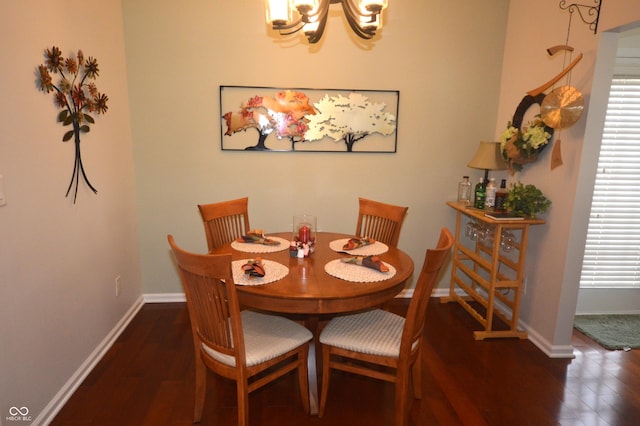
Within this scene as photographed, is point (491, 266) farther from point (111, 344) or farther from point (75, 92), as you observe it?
point (75, 92)

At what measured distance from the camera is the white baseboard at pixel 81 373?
1.94 meters

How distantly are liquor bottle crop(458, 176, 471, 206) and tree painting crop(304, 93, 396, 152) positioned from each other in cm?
78

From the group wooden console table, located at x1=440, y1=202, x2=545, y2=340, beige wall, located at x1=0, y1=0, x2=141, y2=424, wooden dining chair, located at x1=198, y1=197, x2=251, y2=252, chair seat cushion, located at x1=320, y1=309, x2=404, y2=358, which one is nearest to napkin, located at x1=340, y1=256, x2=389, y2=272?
chair seat cushion, located at x1=320, y1=309, x2=404, y2=358

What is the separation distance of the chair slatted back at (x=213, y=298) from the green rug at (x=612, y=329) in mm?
2770

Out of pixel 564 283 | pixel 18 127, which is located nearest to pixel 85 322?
pixel 18 127

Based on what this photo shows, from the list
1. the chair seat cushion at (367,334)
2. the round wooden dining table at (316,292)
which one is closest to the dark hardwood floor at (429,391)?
the chair seat cushion at (367,334)

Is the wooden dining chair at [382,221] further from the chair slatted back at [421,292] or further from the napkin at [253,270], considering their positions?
the napkin at [253,270]

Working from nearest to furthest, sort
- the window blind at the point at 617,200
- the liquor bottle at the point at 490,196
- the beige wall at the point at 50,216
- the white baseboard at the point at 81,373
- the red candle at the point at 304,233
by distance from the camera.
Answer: the beige wall at the point at 50,216, the white baseboard at the point at 81,373, the red candle at the point at 304,233, the liquor bottle at the point at 490,196, the window blind at the point at 617,200

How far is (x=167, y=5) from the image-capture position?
2994 millimetres

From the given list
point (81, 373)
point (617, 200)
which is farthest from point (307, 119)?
point (617, 200)

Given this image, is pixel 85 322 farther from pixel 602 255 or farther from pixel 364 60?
pixel 602 255

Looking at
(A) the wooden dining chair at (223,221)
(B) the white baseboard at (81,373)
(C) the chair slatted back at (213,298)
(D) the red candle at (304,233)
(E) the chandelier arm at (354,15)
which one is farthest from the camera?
(A) the wooden dining chair at (223,221)

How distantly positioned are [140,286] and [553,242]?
335 cm

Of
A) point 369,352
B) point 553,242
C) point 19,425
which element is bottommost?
point 19,425
